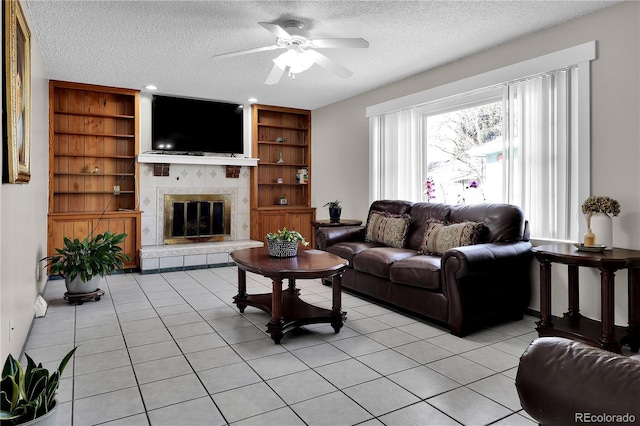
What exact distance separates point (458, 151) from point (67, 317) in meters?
4.32

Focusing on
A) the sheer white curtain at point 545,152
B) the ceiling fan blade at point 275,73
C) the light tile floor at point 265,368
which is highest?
the ceiling fan blade at point 275,73

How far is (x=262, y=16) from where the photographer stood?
329cm

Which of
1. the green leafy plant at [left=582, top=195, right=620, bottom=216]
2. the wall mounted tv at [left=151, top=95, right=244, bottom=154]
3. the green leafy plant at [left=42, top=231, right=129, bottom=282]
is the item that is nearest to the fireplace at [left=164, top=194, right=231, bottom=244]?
the wall mounted tv at [left=151, top=95, right=244, bottom=154]

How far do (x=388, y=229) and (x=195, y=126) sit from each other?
3450 mm

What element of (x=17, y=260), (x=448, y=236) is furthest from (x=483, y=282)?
(x=17, y=260)

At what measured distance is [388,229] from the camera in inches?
181

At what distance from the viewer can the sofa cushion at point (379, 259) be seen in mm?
3828

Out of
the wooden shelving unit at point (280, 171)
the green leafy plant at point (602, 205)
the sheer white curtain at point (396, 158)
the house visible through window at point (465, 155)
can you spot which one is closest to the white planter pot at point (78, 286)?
the wooden shelving unit at point (280, 171)

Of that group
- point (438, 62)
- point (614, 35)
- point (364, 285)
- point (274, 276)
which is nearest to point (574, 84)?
point (614, 35)

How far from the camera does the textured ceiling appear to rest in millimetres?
3150

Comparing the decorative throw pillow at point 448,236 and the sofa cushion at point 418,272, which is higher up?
the decorative throw pillow at point 448,236

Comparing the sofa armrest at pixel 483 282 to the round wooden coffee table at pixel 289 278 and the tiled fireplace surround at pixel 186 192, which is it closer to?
the round wooden coffee table at pixel 289 278

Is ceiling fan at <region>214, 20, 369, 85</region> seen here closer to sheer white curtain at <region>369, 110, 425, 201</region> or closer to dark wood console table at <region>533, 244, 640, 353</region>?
sheer white curtain at <region>369, 110, 425, 201</region>

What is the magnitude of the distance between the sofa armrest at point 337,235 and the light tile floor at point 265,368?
3.06 feet
